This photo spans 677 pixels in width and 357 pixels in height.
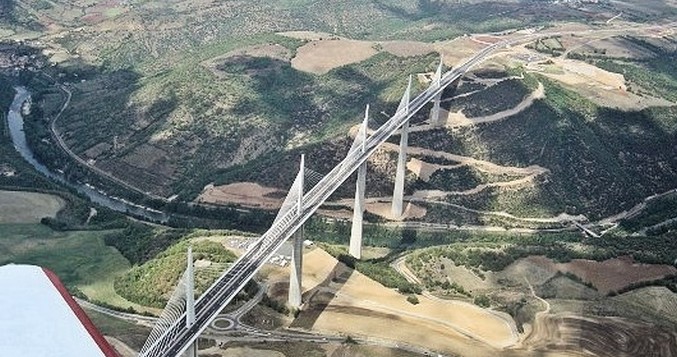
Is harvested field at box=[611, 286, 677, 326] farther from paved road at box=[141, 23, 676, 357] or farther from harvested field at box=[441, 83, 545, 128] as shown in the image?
harvested field at box=[441, 83, 545, 128]

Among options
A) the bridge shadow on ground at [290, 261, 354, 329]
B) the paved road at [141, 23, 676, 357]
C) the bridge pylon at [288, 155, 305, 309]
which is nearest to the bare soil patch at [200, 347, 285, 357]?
the bridge shadow on ground at [290, 261, 354, 329]

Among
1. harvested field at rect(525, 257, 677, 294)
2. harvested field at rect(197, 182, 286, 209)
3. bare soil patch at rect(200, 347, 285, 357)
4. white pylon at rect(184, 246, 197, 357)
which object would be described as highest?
white pylon at rect(184, 246, 197, 357)

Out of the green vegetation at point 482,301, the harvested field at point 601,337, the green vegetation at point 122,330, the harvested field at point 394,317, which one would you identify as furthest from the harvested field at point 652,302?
the green vegetation at point 122,330

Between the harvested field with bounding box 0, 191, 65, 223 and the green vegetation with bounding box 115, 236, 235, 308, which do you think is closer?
the green vegetation with bounding box 115, 236, 235, 308

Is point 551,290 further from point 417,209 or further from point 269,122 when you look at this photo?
point 269,122

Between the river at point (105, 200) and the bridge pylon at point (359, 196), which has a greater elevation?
the bridge pylon at point (359, 196)

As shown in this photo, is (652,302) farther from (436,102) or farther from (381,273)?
(436,102)

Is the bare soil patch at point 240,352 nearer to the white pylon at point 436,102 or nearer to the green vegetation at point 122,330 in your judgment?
the green vegetation at point 122,330
